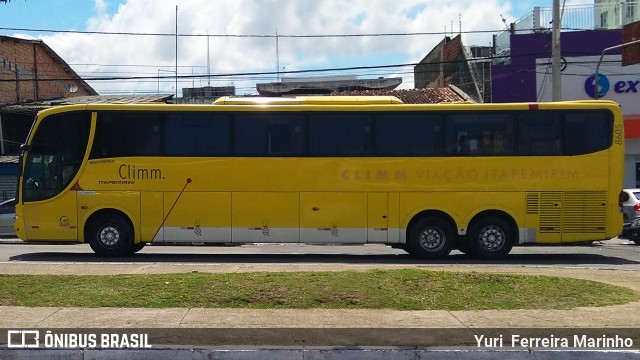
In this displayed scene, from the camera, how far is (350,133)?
14.6 meters

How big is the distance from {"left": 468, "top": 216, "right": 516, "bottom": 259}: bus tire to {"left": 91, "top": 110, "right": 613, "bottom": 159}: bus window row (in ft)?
5.01

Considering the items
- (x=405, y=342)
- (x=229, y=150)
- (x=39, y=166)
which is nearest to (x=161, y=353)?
(x=405, y=342)

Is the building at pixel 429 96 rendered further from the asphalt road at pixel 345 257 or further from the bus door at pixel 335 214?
the bus door at pixel 335 214

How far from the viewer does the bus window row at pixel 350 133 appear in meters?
14.5

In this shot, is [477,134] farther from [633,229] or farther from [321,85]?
[321,85]

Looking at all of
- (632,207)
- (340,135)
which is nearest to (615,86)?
(632,207)

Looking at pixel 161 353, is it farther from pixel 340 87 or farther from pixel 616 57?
pixel 340 87

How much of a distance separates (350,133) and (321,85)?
2461 cm

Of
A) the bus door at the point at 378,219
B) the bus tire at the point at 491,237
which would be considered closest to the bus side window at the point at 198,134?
the bus door at the point at 378,219

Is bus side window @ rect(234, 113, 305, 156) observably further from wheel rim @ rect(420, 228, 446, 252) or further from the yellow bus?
wheel rim @ rect(420, 228, 446, 252)

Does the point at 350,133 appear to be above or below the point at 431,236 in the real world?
above

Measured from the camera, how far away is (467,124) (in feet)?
47.5

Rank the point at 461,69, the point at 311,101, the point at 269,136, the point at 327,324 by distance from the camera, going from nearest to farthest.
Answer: the point at 327,324
the point at 269,136
the point at 311,101
the point at 461,69

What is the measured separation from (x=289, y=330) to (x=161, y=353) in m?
1.44
